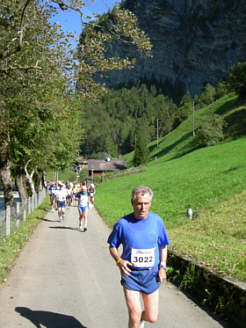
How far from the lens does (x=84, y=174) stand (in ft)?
311

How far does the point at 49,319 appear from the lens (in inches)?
207

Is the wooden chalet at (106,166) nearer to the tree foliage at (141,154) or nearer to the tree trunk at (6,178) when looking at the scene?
the tree foliage at (141,154)

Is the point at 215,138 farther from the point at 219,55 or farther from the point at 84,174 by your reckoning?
the point at 219,55

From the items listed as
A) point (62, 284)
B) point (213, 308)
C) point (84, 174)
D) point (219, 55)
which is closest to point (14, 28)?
point (62, 284)

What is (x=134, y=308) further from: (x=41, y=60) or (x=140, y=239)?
(x=41, y=60)

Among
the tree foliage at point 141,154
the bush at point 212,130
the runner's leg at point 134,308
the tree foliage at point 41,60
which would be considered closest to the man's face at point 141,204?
the runner's leg at point 134,308

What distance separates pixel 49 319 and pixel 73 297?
3.40 feet

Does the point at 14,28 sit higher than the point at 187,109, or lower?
lower

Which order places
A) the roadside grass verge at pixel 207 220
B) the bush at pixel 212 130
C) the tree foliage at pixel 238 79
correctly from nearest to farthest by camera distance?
1. the roadside grass verge at pixel 207 220
2. the bush at pixel 212 130
3. the tree foliage at pixel 238 79

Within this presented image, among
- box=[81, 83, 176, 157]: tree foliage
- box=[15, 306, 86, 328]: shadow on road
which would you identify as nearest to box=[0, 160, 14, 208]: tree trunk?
box=[15, 306, 86, 328]: shadow on road

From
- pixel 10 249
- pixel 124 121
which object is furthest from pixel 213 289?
pixel 124 121

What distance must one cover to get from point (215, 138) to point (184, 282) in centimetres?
5162

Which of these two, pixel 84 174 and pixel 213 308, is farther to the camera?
pixel 84 174

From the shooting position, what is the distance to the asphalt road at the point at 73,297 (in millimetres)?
5191
